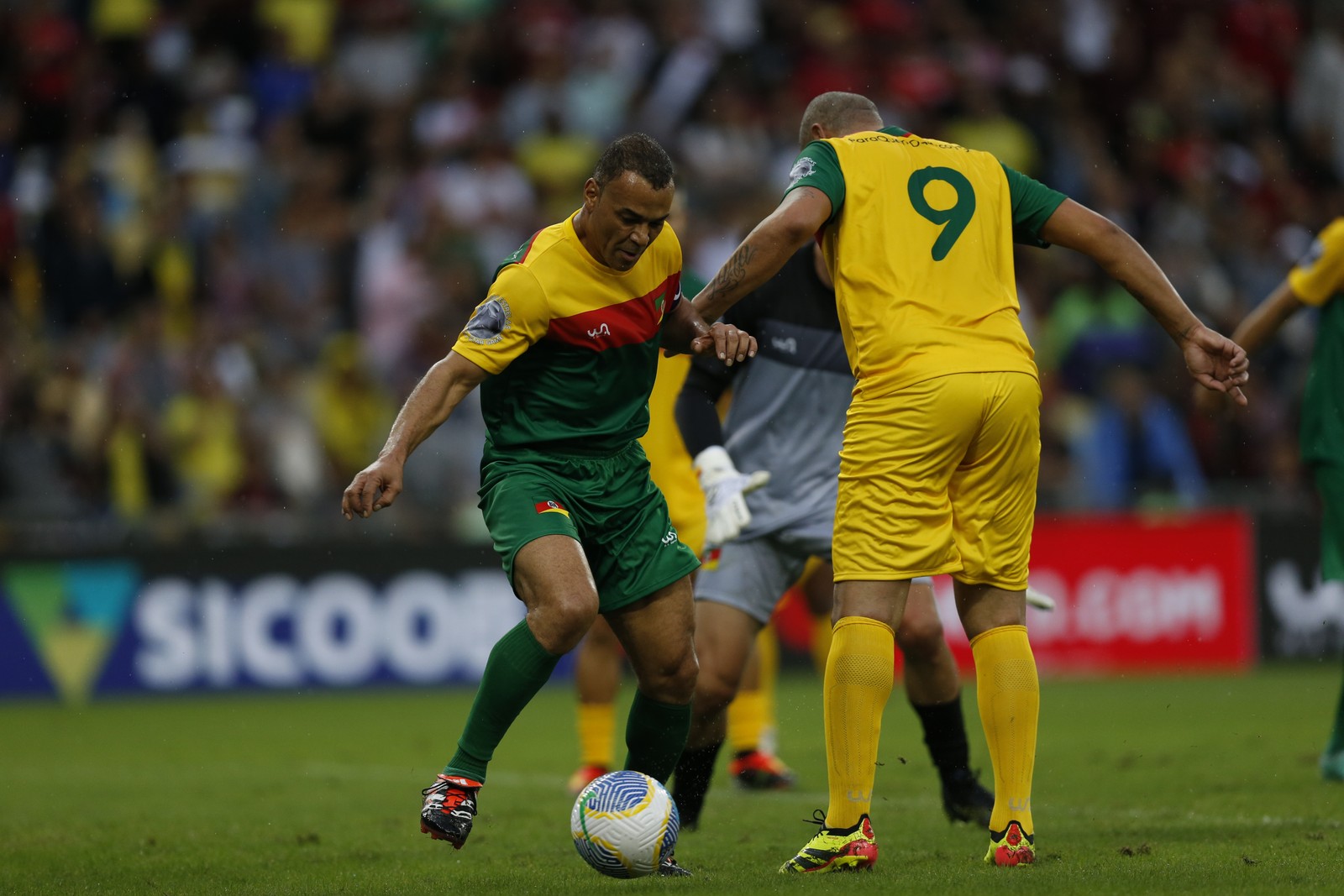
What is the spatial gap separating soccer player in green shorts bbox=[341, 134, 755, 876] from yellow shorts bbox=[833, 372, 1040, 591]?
58 cm

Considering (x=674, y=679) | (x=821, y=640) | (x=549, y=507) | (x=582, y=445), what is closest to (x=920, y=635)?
(x=674, y=679)

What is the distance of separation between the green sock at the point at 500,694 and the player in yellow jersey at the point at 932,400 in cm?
94

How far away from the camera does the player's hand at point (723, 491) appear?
658cm

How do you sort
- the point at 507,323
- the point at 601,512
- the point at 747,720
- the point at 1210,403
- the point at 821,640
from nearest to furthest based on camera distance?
the point at 507,323
the point at 601,512
the point at 1210,403
the point at 747,720
the point at 821,640

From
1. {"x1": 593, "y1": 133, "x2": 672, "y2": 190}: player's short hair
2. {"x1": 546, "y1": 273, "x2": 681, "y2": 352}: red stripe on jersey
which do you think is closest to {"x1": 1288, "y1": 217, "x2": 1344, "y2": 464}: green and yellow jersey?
{"x1": 546, "y1": 273, "x2": 681, "y2": 352}: red stripe on jersey

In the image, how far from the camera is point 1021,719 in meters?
5.70

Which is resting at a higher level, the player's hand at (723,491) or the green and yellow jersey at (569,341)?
the green and yellow jersey at (569,341)

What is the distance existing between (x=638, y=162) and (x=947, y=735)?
268cm

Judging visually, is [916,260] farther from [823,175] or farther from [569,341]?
[569,341]

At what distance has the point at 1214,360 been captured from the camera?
231 inches

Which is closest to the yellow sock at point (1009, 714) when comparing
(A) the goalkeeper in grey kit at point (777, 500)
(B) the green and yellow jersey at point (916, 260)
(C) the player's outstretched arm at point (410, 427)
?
(B) the green and yellow jersey at point (916, 260)

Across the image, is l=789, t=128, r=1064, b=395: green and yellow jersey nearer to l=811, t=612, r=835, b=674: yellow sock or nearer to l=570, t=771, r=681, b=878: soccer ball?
l=570, t=771, r=681, b=878: soccer ball

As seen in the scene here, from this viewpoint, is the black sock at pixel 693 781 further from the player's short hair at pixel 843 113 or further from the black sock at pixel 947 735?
the player's short hair at pixel 843 113

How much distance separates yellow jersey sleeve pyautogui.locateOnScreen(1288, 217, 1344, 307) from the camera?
8094mm
